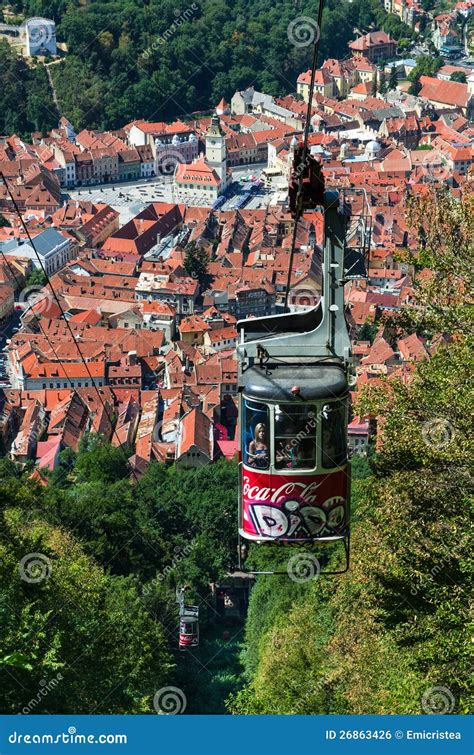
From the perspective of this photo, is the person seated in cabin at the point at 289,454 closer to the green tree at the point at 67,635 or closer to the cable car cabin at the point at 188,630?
the green tree at the point at 67,635

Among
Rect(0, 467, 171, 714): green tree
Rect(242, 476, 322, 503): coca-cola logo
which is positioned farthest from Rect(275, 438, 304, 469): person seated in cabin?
Rect(0, 467, 171, 714): green tree

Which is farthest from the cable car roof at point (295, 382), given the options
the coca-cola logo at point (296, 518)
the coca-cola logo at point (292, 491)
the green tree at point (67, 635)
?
the green tree at point (67, 635)

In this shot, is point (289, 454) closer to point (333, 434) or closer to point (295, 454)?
point (295, 454)

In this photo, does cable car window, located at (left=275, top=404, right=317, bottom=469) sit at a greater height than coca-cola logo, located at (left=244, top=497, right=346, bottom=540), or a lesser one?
greater

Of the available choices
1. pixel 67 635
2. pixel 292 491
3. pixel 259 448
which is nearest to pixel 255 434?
pixel 259 448

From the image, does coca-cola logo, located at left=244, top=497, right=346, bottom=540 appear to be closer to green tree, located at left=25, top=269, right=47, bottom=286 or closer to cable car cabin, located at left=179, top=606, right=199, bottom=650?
cable car cabin, located at left=179, top=606, right=199, bottom=650

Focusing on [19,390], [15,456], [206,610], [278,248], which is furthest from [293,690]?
[278,248]
